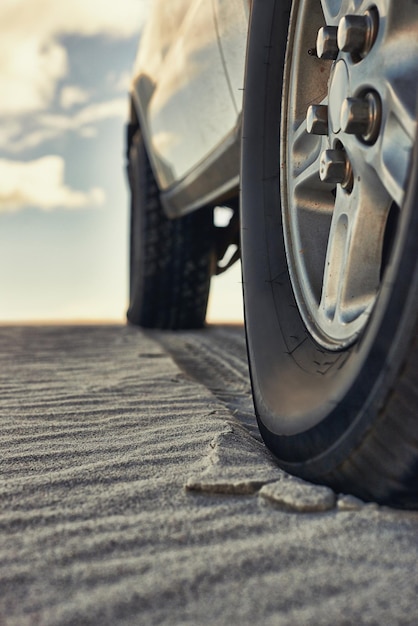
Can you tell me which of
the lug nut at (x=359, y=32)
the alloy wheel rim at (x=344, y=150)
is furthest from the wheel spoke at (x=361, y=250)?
the lug nut at (x=359, y=32)

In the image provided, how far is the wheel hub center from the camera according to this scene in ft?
4.50

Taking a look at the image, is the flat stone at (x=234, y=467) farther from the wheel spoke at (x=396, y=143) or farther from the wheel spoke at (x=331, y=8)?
the wheel spoke at (x=331, y=8)

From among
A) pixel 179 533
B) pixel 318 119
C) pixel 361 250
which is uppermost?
pixel 318 119

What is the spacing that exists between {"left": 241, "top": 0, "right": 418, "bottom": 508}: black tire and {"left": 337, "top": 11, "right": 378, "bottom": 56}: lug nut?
348 mm

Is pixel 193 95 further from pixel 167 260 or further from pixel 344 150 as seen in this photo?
pixel 167 260

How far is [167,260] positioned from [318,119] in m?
2.72

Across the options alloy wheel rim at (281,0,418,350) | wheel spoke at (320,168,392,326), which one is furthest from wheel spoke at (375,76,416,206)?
wheel spoke at (320,168,392,326)

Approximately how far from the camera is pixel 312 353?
1464mm

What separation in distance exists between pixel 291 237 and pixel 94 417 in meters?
0.65

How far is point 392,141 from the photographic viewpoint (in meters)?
1.22

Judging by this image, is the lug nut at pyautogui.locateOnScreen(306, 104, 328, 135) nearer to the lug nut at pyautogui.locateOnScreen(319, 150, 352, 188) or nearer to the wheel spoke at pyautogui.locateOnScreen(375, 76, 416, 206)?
the lug nut at pyautogui.locateOnScreen(319, 150, 352, 188)

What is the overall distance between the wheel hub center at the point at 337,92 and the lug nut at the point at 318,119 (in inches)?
1.8

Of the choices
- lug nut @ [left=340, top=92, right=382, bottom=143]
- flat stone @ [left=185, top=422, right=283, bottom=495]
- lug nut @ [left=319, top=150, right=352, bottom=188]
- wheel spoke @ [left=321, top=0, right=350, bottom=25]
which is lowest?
flat stone @ [left=185, top=422, right=283, bottom=495]

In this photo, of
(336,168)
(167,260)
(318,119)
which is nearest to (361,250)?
(336,168)
